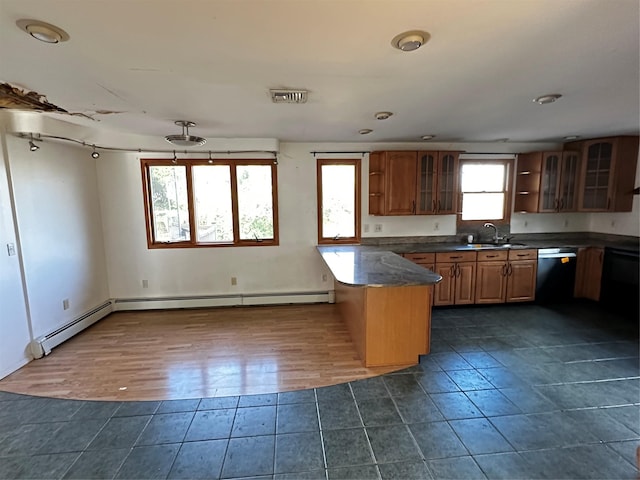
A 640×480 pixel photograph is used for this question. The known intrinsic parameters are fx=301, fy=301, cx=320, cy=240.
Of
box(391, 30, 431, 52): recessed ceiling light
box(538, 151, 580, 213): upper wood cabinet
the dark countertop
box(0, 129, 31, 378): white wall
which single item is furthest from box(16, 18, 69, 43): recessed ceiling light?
box(538, 151, 580, 213): upper wood cabinet

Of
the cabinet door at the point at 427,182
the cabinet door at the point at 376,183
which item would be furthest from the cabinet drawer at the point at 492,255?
the cabinet door at the point at 376,183

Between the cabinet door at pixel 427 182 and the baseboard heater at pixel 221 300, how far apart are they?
1.92 meters

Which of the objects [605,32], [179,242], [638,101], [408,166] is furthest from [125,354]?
[638,101]

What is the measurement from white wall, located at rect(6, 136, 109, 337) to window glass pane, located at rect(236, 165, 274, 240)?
6.35 ft

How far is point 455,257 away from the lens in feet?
13.8

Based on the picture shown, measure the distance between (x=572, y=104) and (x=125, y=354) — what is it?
4.98 m

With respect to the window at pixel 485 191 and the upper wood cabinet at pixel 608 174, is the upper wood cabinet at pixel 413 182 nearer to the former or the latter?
the window at pixel 485 191

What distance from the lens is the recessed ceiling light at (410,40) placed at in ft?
4.92

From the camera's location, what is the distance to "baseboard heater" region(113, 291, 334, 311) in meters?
4.39

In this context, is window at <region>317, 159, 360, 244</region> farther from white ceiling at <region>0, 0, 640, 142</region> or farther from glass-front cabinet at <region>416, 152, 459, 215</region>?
white ceiling at <region>0, 0, 640, 142</region>

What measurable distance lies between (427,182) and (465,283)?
5.09 ft

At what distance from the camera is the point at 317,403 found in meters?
2.36

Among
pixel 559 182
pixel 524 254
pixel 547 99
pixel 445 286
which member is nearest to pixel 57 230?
pixel 445 286

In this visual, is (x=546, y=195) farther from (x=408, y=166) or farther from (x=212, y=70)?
(x=212, y=70)
